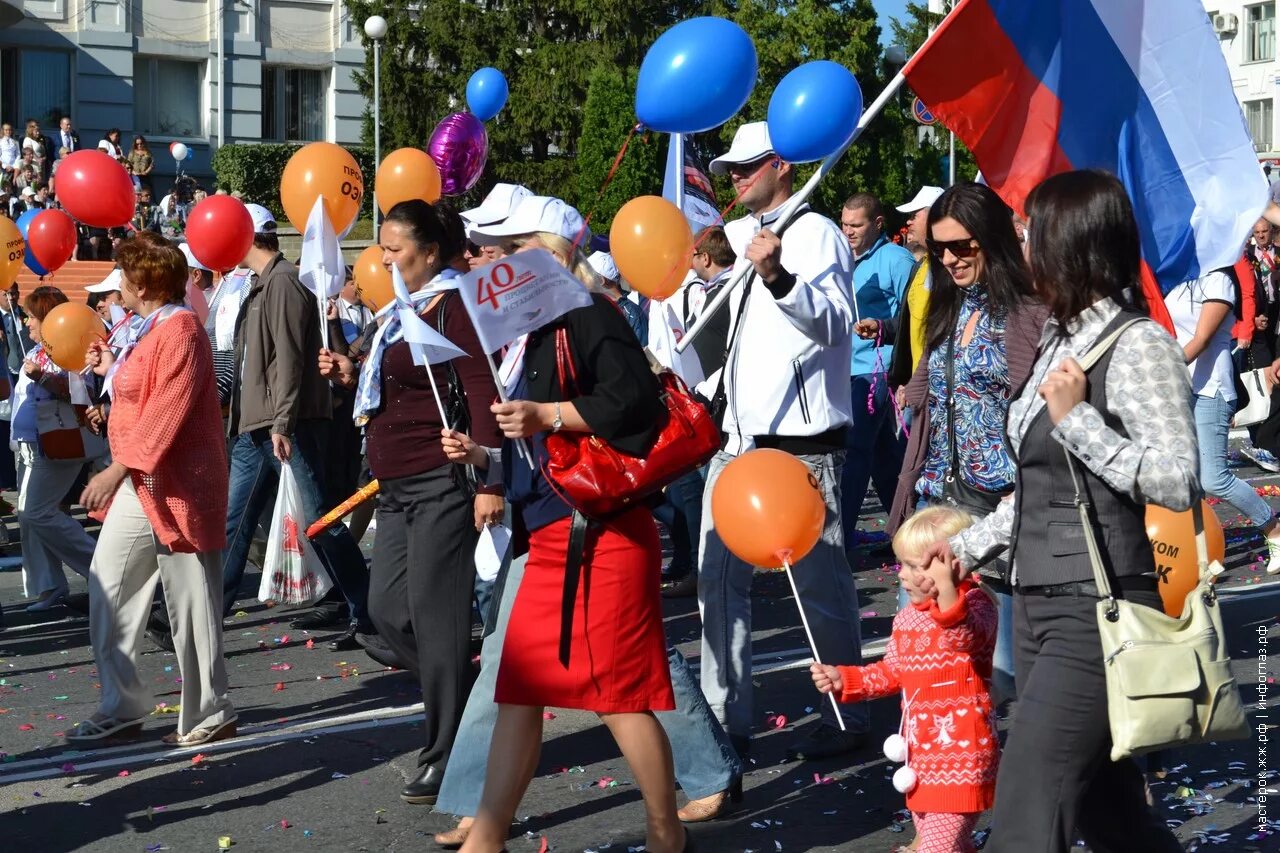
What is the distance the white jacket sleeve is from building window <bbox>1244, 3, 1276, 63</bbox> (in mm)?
55471

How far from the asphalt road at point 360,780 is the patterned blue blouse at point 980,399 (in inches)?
42.9

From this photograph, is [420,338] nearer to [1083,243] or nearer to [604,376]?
[604,376]

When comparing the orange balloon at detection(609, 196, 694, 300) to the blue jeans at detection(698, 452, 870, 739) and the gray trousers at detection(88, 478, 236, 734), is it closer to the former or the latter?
the blue jeans at detection(698, 452, 870, 739)

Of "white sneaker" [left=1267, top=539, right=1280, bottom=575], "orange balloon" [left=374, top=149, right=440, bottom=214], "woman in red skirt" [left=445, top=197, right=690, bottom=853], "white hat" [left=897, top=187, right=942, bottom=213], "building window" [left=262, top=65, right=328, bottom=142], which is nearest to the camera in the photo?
"woman in red skirt" [left=445, top=197, right=690, bottom=853]

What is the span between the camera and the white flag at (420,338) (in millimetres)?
5285

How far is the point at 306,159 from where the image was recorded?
7.64 metres

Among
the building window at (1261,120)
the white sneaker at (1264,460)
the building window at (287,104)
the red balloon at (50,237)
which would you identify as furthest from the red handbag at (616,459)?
the building window at (1261,120)

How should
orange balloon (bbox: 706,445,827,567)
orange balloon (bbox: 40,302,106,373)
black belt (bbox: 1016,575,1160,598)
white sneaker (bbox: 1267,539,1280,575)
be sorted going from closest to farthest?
black belt (bbox: 1016,575,1160,598) → orange balloon (bbox: 706,445,827,567) → orange balloon (bbox: 40,302,106,373) → white sneaker (bbox: 1267,539,1280,575)

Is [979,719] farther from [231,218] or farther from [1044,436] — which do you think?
[231,218]

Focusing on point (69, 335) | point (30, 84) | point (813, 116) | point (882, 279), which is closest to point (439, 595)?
point (813, 116)

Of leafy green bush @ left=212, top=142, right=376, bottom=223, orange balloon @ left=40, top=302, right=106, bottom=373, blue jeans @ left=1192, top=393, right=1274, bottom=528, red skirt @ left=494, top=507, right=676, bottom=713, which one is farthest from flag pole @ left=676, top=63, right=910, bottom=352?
leafy green bush @ left=212, top=142, right=376, bottom=223

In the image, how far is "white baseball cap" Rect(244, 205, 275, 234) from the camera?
27.9 feet

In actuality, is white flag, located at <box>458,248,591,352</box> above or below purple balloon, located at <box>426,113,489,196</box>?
below

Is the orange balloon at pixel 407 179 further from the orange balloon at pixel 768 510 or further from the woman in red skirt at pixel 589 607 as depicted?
the orange balloon at pixel 768 510
